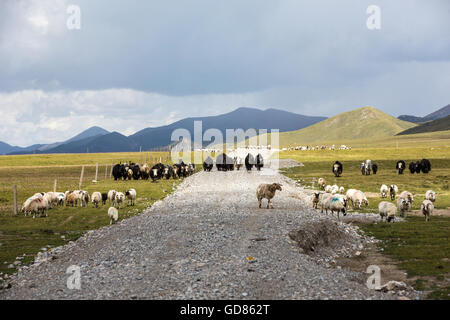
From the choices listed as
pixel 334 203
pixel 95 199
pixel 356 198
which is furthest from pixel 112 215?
pixel 356 198

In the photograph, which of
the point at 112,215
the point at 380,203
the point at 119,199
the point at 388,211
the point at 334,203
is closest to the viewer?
the point at 112,215

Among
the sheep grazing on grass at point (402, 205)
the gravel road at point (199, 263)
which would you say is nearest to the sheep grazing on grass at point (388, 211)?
the sheep grazing on grass at point (402, 205)

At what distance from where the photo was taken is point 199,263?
44.7 feet

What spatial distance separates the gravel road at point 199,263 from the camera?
1139cm

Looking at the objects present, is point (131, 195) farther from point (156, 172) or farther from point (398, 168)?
point (398, 168)

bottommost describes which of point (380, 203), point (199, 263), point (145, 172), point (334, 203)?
point (199, 263)

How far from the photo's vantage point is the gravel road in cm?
1139

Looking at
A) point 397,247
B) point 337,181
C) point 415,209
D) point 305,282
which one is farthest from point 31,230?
point 337,181

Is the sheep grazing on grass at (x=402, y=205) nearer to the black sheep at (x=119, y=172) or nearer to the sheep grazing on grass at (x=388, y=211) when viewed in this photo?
the sheep grazing on grass at (x=388, y=211)

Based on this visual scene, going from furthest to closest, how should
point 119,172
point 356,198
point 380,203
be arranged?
point 119,172 → point 356,198 → point 380,203

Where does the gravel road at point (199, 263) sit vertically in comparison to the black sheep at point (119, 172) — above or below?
below

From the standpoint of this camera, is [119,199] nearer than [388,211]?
No

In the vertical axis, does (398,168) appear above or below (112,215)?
above

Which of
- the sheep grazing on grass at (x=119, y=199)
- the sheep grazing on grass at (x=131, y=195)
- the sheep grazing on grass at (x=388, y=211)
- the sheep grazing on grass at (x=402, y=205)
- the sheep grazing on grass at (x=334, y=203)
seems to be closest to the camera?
the sheep grazing on grass at (x=388, y=211)
